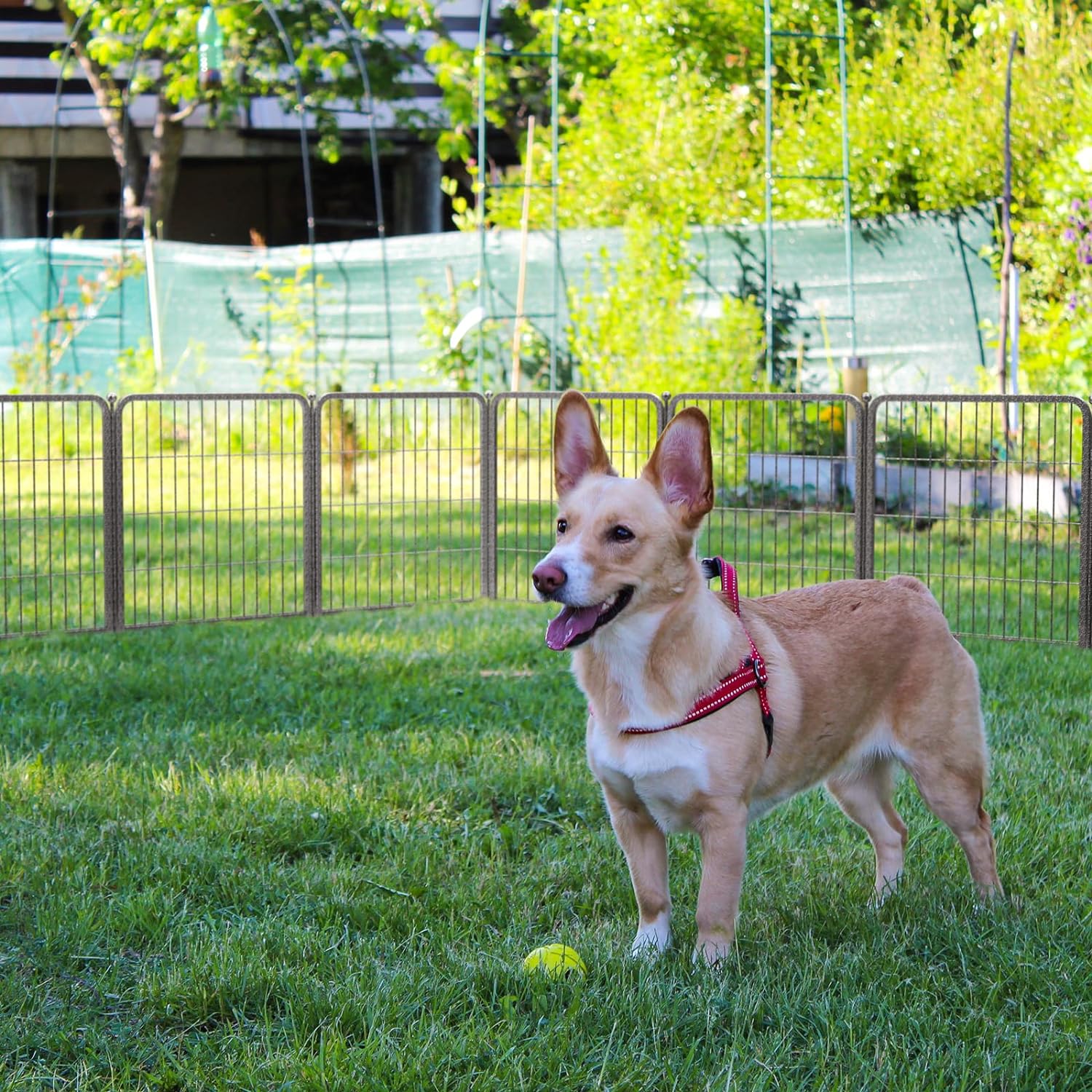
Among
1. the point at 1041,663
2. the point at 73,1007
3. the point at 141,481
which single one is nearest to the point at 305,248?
the point at 141,481

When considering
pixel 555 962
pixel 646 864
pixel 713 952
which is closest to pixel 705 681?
pixel 646 864

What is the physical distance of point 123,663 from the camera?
6.17 metres

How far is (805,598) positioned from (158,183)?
17.7 m

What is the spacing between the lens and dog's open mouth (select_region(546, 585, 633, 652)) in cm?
316

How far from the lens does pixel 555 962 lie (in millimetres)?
3232

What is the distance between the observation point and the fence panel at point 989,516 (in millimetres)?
6551

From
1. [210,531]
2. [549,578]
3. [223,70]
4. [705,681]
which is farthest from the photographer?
[223,70]

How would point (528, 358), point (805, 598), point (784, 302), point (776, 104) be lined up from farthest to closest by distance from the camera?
point (776, 104) < point (528, 358) < point (784, 302) < point (805, 598)

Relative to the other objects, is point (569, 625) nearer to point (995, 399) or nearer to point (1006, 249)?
point (995, 399)

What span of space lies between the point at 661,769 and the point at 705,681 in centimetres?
24

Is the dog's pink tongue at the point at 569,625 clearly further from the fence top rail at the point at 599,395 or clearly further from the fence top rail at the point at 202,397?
the fence top rail at the point at 599,395

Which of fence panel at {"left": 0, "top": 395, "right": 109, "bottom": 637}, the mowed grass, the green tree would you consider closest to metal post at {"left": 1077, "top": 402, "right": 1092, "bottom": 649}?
the mowed grass

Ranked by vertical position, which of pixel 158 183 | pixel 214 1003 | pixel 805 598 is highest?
pixel 158 183

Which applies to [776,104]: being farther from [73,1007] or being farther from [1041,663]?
[73,1007]
